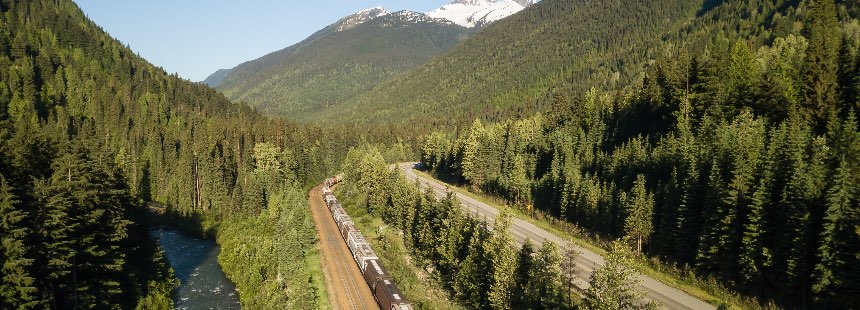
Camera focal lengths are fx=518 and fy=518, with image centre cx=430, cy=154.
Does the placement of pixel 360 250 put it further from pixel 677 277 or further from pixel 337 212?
pixel 677 277

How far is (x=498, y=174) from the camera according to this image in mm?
102625

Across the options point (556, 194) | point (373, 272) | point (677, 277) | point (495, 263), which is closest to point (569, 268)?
point (495, 263)

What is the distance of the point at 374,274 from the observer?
4962 centimetres

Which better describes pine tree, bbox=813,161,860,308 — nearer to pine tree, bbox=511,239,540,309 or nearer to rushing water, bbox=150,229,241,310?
pine tree, bbox=511,239,540,309

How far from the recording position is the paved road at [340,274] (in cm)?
4800

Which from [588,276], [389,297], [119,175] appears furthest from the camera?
[119,175]

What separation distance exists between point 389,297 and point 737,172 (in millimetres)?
33103

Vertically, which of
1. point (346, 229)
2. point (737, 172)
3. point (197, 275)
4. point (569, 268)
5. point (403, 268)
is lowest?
point (197, 275)

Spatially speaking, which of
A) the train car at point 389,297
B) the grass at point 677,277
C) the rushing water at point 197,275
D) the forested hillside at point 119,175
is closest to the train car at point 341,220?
the forested hillside at point 119,175

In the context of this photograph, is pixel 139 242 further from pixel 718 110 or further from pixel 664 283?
pixel 718 110

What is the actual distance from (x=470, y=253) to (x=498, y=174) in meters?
59.5

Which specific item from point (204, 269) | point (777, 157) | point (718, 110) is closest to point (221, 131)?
point (204, 269)

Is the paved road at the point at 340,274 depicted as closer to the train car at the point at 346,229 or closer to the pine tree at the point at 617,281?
the train car at the point at 346,229

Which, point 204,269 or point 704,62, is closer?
point 204,269
